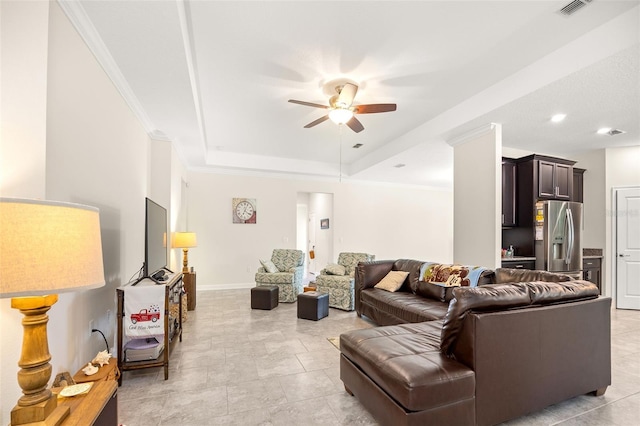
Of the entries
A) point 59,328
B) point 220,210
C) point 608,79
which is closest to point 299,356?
point 59,328

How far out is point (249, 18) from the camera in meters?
2.38

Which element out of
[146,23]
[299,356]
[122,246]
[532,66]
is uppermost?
[532,66]

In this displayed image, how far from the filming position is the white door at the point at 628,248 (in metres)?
4.96

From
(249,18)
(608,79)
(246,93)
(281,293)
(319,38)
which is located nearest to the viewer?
(249,18)

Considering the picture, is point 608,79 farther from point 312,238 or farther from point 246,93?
point 312,238

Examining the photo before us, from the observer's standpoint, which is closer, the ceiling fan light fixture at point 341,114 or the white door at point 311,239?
the ceiling fan light fixture at point 341,114

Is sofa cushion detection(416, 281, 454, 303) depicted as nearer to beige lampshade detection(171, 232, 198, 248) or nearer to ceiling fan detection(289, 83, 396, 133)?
ceiling fan detection(289, 83, 396, 133)

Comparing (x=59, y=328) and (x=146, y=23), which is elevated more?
(x=146, y=23)

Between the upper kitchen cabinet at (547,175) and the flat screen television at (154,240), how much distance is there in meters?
5.15

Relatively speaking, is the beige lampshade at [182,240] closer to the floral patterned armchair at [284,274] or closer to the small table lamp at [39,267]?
the floral patterned armchair at [284,274]

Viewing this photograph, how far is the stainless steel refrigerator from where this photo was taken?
437 centimetres

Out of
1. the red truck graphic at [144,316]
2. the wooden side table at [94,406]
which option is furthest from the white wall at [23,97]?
the red truck graphic at [144,316]

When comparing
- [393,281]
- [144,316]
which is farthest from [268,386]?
[393,281]

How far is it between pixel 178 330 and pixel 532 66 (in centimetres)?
467
